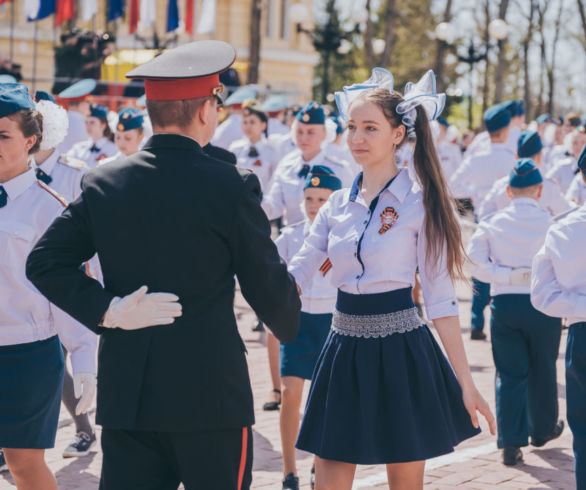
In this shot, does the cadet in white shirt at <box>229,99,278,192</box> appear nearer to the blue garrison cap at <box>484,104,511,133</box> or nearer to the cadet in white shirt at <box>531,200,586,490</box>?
the blue garrison cap at <box>484,104,511,133</box>

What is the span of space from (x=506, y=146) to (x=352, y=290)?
7.28 metres

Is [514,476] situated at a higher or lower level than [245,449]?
lower

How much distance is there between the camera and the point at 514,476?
5828 millimetres

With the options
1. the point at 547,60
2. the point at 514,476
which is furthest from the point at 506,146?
the point at 547,60

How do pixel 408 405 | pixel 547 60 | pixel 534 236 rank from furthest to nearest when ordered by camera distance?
pixel 547 60 → pixel 534 236 → pixel 408 405

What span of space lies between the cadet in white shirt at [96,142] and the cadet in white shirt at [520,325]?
A: 16.2ft

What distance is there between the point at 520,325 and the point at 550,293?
183 centimetres

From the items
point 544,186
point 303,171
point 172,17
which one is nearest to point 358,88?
point 303,171

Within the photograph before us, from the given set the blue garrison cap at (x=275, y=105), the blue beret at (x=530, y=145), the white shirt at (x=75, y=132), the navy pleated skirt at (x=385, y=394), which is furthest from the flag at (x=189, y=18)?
the navy pleated skirt at (x=385, y=394)

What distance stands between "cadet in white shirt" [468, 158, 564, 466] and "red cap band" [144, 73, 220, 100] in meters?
3.48

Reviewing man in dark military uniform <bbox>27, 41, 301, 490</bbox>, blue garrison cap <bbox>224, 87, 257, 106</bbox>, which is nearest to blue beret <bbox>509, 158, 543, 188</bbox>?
man in dark military uniform <bbox>27, 41, 301, 490</bbox>

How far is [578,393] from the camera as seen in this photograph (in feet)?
14.4

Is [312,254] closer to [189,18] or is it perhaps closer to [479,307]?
[479,307]

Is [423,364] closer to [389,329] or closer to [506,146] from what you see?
[389,329]
